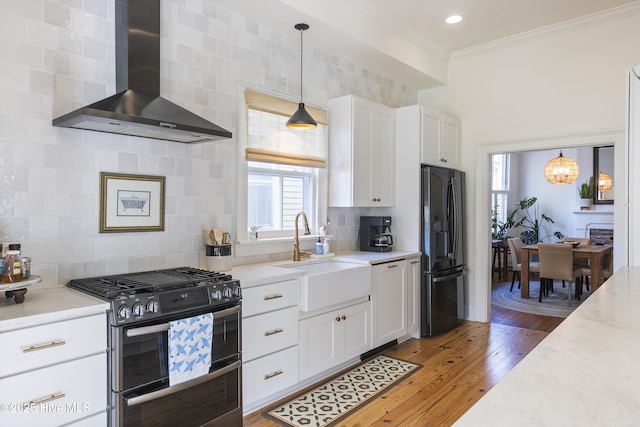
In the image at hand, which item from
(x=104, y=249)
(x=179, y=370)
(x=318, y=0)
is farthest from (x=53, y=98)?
(x=318, y=0)

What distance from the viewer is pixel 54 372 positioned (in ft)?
6.00

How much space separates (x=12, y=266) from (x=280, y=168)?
7.33 feet

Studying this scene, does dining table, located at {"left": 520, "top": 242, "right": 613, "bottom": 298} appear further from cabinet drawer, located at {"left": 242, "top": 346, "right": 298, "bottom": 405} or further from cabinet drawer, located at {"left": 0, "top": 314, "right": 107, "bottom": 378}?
cabinet drawer, located at {"left": 0, "top": 314, "right": 107, "bottom": 378}

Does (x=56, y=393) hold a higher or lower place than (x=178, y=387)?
higher

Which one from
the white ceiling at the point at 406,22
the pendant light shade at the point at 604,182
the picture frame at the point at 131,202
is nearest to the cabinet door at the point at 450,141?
the white ceiling at the point at 406,22

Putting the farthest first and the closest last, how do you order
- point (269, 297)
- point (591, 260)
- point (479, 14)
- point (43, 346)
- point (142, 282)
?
point (591, 260) < point (479, 14) < point (269, 297) < point (142, 282) < point (43, 346)

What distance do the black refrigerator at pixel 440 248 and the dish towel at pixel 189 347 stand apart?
8.89ft

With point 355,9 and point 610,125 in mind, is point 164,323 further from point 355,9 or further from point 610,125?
point 610,125

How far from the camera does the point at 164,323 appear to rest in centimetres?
214

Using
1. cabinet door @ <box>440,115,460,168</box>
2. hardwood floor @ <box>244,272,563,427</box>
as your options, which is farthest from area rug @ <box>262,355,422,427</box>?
cabinet door @ <box>440,115,460,168</box>

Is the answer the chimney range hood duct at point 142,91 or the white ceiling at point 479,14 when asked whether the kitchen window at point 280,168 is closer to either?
the chimney range hood duct at point 142,91

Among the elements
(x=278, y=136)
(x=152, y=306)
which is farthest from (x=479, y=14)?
(x=152, y=306)

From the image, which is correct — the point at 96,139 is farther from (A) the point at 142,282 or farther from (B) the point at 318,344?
(B) the point at 318,344

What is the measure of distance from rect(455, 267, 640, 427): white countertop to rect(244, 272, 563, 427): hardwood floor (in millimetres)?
1736
